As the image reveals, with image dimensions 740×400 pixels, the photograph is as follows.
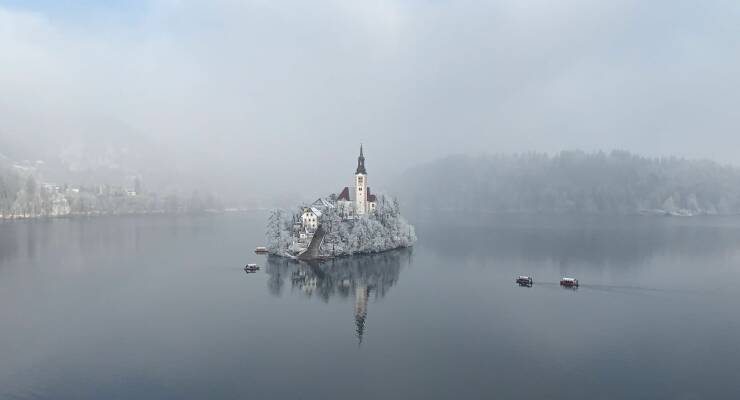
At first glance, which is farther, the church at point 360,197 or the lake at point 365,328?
the church at point 360,197

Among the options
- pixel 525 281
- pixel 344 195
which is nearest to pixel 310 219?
pixel 344 195

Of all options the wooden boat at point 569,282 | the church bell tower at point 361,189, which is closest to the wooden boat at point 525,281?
the wooden boat at point 569,282

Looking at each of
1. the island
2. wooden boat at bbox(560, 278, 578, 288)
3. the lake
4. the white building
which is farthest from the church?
wooden boat at bbox(560, 278, 578, 288)

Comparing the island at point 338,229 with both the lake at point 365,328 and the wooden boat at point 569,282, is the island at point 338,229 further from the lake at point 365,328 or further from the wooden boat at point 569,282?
the wooden boat at point 569,282

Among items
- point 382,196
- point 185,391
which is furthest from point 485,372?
point 382,196

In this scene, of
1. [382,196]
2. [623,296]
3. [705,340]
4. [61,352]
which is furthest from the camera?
[382,196]

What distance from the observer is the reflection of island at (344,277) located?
47125 millimetres

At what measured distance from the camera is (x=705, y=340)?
1342 inches

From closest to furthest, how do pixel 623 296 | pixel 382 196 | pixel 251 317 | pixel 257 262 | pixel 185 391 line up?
pixel 185 391, pixel 251 317, pixel 623 296, pixel 257 262, pixel 382 196

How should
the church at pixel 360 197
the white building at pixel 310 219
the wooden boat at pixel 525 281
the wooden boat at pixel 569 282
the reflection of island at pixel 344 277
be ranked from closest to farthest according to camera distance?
the reflection of island at pixel 344 277, the wooden boat at pixel 569 282, the wooden boat at pixel 525 281, the white building at pixel 310 219, the church at pixel 360 197

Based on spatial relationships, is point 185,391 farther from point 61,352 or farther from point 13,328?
point 13,328

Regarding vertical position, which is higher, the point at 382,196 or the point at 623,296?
the point at 382,196

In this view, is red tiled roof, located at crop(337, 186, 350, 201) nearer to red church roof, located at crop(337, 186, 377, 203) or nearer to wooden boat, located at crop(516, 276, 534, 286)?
red church roof, located at crop(337, 186, 377, 203)

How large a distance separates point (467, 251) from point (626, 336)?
4473cm
